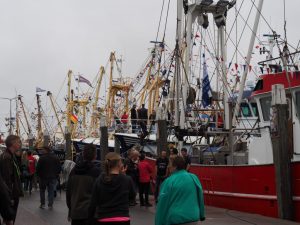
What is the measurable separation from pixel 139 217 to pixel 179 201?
22.9ft

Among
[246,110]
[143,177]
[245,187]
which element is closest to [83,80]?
[246,110]

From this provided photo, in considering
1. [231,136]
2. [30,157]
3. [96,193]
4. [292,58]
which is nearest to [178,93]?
[231,136]

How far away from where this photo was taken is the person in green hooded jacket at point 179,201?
5809 mm

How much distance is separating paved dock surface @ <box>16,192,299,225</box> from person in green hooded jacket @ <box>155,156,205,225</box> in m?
5.64

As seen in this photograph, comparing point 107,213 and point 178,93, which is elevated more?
point 178,93

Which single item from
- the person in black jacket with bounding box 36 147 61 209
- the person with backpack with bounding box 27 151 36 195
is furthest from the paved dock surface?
the person with backpack with bounding box 27 151 36 195

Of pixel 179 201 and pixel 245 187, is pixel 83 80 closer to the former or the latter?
pixel 245 187

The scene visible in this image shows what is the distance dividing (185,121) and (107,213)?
12.9 m

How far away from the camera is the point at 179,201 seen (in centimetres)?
583

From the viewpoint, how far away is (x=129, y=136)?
29.3m

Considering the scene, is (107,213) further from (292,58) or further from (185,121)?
(185,121)

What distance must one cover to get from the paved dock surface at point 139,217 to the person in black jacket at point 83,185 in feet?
15.5

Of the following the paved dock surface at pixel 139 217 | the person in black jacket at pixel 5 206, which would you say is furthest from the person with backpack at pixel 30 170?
the person in black jacket at pixel 5 206

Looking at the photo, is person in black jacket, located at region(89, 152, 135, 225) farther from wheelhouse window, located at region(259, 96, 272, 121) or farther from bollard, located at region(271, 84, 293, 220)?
wheelhouse window, located at region(259, 96, 272, 121)
